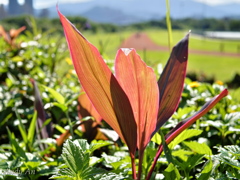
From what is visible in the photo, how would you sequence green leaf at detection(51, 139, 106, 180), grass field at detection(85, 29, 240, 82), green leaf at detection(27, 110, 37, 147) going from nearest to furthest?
green leaf at detection(51, 139, 106, 180) → green leaf at detection(27, 110, 37, 147) → grass field at detection(85, 29, 240, 82)

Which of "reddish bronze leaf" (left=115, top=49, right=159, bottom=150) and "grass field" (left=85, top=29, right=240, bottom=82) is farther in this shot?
"grass field" (left=85, top=29, right=240, bottom=82)

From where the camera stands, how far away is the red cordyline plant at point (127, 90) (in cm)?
61

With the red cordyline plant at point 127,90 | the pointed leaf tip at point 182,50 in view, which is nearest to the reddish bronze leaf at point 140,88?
the red cordyline plant at point 127,90

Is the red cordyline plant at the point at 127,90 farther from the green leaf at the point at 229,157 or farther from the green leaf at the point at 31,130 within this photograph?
the green leaf at the point at 31,130

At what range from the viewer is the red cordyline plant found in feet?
2.00

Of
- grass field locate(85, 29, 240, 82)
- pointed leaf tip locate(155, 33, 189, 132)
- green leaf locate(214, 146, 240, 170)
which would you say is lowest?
grass field locate(85, 29, 240, 82)

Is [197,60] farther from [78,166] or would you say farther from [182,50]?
[78,166]

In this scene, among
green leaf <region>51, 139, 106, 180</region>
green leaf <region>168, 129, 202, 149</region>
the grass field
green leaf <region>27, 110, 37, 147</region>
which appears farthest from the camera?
the grass field

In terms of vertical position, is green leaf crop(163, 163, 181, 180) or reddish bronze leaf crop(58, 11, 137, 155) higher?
reddish bronze leaf crop(58, 11, 137, 155)

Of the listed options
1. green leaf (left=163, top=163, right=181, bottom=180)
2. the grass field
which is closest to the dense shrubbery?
green leaf (left=163, top=163, right=181, bottom=180)

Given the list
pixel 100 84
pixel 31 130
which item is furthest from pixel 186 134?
pixel 31 130

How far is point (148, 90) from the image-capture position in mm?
636

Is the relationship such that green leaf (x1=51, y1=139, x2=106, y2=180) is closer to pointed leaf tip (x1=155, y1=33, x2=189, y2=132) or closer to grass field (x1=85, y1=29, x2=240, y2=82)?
pointed leaf tip (x1=155, y1=33, x2=189, y2=132)

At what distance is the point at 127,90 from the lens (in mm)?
651
